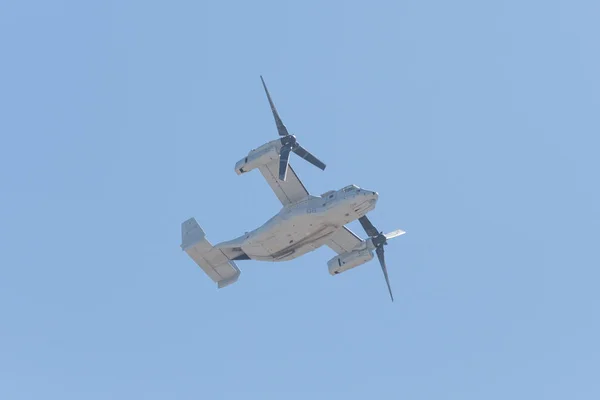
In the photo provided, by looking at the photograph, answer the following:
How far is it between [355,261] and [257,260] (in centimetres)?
619

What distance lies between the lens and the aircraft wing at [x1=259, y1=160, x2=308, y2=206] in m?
60.0

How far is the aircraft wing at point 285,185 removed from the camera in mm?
59969

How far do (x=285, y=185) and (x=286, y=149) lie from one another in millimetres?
2580

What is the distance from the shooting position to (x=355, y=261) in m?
64.1

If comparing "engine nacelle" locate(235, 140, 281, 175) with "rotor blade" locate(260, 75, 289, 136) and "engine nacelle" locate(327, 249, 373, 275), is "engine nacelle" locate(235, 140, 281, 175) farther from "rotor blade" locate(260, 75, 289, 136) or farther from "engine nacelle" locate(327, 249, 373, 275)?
"engine nacelle" locate(327, 249, 373, 275)

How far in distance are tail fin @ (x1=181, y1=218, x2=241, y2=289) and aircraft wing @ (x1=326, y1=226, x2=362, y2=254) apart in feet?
20.7

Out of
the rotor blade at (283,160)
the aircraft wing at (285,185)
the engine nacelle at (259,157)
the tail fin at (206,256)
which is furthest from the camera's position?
the tail fin at (206,256)

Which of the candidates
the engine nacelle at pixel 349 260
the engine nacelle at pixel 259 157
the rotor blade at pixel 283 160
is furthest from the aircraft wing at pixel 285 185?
the engine nacelle at pixel 349 260

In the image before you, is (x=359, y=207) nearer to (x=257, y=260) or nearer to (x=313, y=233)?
(x=313, y=233)

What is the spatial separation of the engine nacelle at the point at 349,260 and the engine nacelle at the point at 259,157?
9.06 meters

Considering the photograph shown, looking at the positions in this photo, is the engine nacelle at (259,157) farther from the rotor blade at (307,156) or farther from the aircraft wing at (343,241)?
the aircraft wing at (343,241)

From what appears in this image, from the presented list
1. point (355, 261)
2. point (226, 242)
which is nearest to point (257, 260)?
point (226, 242)

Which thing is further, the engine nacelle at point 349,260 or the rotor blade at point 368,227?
the rotor blade at point 368,227

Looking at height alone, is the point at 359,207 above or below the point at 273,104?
below
